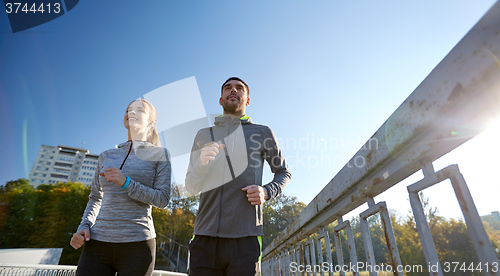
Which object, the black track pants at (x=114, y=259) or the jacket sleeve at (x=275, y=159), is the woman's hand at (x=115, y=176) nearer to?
the black track pants at (x=114, y=259)

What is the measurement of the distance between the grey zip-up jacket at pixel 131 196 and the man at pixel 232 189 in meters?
0.27

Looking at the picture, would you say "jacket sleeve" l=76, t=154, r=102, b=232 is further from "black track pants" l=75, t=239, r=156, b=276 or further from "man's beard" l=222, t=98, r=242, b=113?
"man's beard" l=222, t=98, r=242, b=113

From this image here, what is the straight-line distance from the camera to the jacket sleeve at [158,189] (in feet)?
5.80

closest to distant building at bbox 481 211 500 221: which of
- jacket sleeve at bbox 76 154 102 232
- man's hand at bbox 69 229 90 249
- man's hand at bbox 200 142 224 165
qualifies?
man's hand at bbox 200 142 224 165

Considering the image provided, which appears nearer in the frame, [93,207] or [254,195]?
[254,195]

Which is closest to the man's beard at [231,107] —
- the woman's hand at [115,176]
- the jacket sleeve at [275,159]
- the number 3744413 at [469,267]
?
the jacket sleeve at [275,159]

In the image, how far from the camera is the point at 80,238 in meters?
1.66

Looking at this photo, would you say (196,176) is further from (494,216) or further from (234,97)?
(494,216)

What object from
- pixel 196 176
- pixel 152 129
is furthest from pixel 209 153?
pixel 152 129

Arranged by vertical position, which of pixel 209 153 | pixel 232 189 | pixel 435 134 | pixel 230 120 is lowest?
pixel 435 134

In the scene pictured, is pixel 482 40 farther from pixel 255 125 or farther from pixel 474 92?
pixel 255 125

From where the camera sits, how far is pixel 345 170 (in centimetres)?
117

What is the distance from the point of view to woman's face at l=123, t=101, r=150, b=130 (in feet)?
7.30

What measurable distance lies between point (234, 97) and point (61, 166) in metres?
97.2
